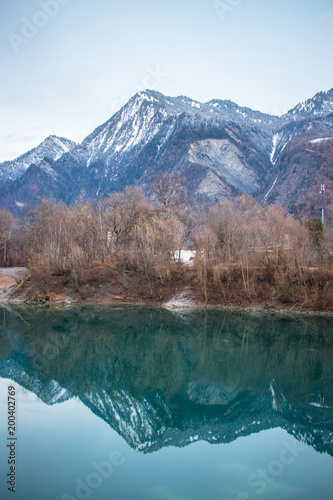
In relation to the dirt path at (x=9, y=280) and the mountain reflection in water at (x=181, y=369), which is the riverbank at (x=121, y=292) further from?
the mountain reflection in water at (x=181, y=369)

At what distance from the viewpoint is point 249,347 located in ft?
92.8

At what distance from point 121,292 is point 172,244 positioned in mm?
8341

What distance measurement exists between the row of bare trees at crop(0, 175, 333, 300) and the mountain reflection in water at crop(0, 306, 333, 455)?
615cm

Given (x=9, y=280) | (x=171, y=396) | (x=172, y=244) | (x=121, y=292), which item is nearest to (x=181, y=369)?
(x=171, y=396)

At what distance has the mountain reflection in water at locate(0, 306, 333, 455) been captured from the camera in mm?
16219

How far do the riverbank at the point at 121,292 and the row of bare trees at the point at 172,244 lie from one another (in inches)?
36.8

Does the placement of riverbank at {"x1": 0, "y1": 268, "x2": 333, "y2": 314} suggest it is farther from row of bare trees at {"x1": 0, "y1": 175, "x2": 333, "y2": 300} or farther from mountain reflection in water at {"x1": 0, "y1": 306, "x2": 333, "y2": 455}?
mountain reflection in water at {"x1": 0, "y1": 306, "x2": 333, "y2": 455}

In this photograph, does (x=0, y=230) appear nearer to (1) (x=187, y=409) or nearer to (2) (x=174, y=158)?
(1) (x=187, y=409)

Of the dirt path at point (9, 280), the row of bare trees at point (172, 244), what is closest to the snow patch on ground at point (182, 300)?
the row of bare trees at point (172, 244)

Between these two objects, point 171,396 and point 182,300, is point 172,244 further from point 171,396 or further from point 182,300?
→ point 171,396

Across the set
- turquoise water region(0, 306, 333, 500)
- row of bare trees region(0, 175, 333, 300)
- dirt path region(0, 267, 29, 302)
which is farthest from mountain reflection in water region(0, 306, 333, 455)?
dirt path region(0, 267, 29, 302)

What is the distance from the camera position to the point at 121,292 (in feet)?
150

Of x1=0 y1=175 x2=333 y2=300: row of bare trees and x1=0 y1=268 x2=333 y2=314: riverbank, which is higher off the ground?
x1=0 y1=175 x2=333 y2=300: row of bare trees

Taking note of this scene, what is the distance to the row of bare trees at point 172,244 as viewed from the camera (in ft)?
135
